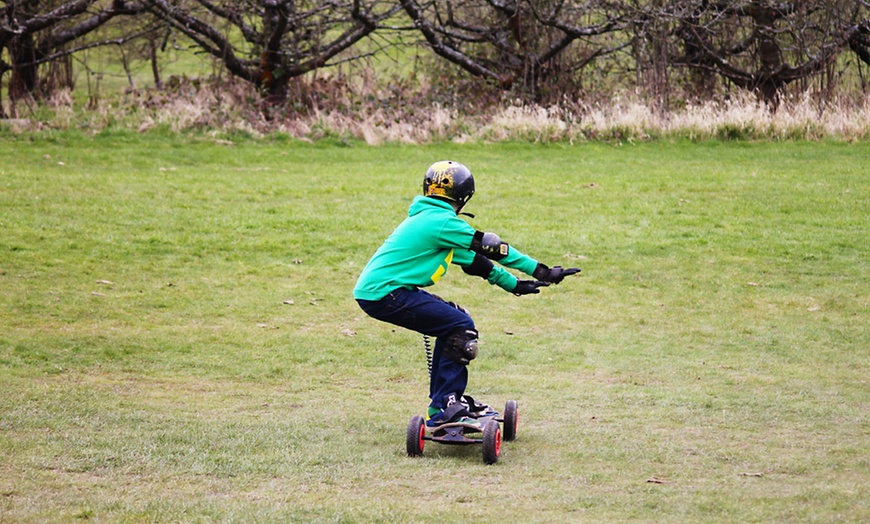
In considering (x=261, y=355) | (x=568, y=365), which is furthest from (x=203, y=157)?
(x=568, y=365)

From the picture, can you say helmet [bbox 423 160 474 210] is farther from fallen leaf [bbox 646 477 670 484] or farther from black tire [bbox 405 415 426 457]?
fallen leaf [bbox 646 477 670 484]

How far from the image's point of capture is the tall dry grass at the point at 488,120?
20750 millimetres

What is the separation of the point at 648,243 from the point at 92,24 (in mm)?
16006

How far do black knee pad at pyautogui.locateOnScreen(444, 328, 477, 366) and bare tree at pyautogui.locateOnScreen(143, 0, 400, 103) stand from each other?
1790 cm

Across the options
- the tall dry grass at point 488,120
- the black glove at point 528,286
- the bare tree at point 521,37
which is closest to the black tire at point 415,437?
the black glove at point 528,286

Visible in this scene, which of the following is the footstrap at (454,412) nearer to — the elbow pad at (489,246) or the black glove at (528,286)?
the black glove at (528,286)

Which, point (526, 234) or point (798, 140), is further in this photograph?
point (798, 140)

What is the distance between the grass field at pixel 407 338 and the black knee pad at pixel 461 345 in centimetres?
63

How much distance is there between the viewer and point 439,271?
21.8 feet

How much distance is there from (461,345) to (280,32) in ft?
60.2

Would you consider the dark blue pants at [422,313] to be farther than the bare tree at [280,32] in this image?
No

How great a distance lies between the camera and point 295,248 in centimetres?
1385

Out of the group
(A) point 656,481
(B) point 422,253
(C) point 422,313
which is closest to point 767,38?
(B) point 422,253

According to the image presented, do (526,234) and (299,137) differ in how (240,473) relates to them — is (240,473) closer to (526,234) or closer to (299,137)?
(526,234)
